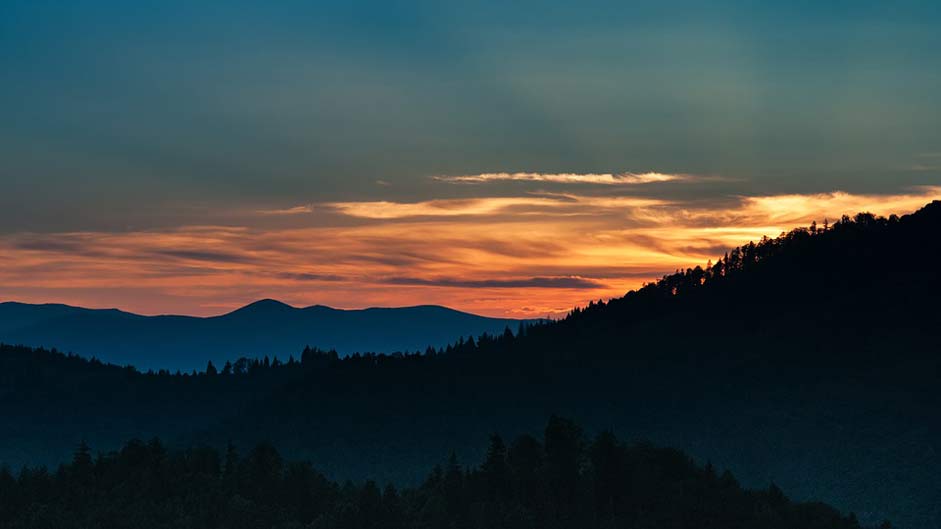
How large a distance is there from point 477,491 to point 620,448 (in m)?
25.2

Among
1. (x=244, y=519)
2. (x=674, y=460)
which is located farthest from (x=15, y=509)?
(x=674, y=460)

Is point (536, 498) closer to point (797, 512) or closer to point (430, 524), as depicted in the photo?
point (430, 524)

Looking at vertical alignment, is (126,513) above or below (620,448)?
below

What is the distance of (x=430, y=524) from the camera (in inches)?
7111

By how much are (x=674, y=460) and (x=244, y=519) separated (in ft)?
244

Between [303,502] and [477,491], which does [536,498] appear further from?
[303,502]

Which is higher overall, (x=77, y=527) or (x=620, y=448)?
(x=620, y=448)

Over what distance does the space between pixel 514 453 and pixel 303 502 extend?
125 ft

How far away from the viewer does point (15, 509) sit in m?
196

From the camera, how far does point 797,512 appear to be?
18600 cm

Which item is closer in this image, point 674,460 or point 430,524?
point 430,524

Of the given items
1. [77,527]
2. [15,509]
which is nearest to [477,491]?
[77,527]

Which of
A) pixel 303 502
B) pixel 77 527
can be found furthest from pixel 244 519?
pixel 77 527

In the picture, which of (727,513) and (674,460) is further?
(674,460)
